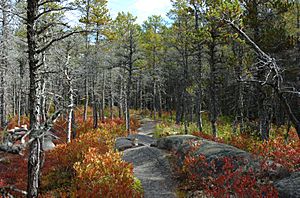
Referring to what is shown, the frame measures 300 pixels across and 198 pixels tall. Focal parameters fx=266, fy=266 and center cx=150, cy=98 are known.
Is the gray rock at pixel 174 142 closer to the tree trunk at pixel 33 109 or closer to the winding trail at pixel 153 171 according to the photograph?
the winding trail at pixel 153 171

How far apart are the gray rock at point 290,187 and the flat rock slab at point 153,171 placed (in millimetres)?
3505

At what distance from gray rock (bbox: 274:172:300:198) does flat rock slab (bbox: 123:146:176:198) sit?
11.5ft

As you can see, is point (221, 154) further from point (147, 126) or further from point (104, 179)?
point (147, 126)

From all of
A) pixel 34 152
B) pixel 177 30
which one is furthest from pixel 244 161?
pixel 177 30

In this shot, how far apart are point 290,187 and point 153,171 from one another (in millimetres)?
6554

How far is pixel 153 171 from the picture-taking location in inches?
465

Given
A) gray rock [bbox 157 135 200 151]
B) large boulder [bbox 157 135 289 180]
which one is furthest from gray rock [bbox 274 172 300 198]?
gray rock [bbox 157 135 200 151]

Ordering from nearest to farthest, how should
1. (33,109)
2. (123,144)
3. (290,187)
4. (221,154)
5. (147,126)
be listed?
(290,187), (33,109), (221,154), (123,144), (147,126)

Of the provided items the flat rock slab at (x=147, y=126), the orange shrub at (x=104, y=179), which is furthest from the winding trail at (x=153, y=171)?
the flat rock slab at (x=147, y=126)

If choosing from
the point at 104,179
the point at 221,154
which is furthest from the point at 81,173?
the point at 221,154

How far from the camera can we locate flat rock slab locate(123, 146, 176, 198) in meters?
9.23

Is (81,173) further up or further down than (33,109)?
further down

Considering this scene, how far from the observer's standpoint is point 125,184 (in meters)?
7.82

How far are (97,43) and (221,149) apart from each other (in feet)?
53.5
